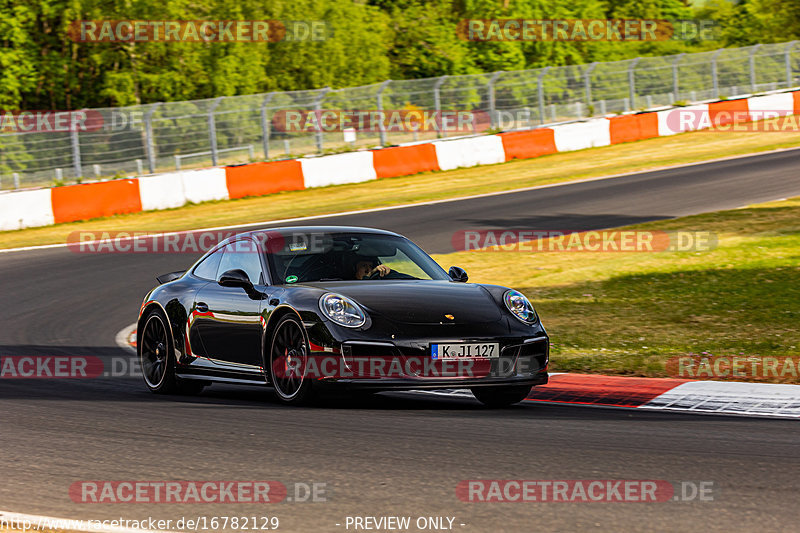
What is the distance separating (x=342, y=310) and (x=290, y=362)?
560 mm

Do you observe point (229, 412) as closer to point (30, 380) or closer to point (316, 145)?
point (30, 380)

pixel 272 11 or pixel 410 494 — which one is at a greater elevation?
pixel 272 11

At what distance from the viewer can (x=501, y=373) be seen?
7734 mm

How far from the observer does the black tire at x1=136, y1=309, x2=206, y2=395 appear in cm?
930

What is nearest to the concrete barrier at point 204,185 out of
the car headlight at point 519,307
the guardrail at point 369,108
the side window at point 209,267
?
the guardrail at point 369,108

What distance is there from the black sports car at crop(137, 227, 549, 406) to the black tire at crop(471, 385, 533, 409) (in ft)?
0.03

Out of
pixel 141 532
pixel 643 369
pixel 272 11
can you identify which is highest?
pixel 272 11

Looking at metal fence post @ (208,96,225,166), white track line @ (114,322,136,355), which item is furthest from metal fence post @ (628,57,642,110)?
white track line @ (114,322,136,355)

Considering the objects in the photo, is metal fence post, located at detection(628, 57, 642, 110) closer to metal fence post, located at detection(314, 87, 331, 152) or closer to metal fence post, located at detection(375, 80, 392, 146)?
metal fence post, located at detection(375, 80, 392, 146)

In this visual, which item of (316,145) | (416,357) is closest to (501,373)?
(416,357)

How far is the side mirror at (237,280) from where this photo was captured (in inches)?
329

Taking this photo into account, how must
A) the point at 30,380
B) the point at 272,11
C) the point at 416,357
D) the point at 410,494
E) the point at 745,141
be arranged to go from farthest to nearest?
the point at 272,11, the point at 745,141, the point at 30,380, the point at 416,357, the point at 410,494

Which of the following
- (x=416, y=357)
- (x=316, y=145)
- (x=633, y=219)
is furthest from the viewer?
(x=316, y=145)

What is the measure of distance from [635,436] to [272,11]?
135ft
